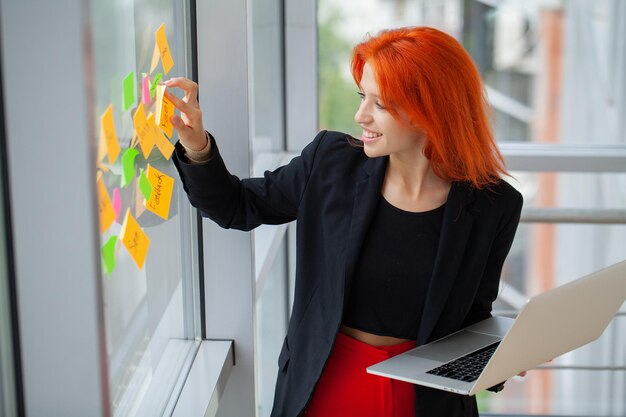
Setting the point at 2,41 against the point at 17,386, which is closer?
the point at 2,41

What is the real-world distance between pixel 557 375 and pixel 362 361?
5690 mm

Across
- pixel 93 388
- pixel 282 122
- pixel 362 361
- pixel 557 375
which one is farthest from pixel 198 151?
pixel 557 375

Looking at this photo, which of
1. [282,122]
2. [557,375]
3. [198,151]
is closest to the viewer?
[198,151]

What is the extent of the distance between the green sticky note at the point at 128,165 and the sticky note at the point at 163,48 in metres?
0.21

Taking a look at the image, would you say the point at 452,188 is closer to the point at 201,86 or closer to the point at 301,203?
the point at 301,203

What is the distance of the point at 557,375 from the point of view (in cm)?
679

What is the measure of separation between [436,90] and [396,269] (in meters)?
0.29

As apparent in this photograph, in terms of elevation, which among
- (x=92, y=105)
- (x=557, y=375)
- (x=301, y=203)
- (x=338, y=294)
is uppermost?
(x=92, y=105)

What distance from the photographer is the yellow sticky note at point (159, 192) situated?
1290 millimetres

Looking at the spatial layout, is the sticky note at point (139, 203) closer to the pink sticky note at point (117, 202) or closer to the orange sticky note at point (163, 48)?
the pink sticky note at point (117, 202)

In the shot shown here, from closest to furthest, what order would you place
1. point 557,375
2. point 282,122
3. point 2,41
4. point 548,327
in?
point 2,41 → point 548,327 → point 282,122 → point 557,375

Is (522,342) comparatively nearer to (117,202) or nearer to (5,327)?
(117,202)

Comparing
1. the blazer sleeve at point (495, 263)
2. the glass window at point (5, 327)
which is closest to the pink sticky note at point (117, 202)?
the glass window at point (5, 327)

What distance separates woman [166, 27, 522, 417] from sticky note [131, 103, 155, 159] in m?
0.11
